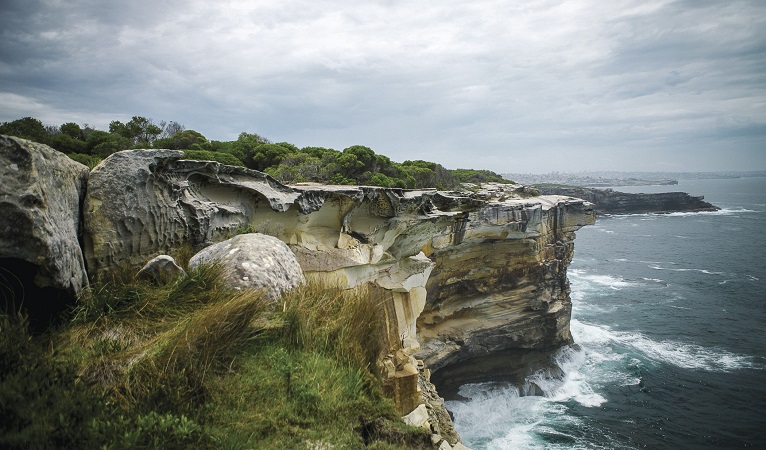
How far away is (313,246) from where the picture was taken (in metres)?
10.1

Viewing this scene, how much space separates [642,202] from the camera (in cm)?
8062

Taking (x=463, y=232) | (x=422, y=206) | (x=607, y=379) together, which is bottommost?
(x=607, y=379)

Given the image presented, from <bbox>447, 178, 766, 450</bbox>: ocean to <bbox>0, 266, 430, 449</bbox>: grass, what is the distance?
1656 cm

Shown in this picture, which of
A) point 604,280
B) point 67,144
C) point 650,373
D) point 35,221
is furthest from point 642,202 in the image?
point 35,221

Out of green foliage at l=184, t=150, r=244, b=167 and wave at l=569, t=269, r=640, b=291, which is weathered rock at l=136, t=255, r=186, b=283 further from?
wave at l=569, t=269, r=640, b=291

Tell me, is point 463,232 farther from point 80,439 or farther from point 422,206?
point 80,439

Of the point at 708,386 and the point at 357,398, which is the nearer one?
the point at 357,398

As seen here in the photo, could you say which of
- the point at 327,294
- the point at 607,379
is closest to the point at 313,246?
the point at 327,294

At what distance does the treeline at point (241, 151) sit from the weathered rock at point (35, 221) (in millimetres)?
13881

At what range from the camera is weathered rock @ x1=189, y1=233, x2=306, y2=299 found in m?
4.81

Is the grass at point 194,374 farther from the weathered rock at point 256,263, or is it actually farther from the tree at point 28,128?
the tree at point 28,128

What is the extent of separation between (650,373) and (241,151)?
27.4m

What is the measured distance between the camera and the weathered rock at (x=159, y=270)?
187 inches

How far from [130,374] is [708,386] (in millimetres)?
27107
